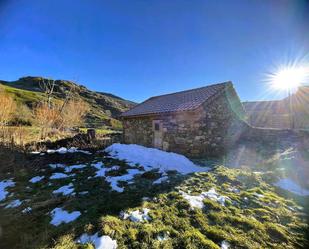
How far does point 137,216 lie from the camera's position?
14.0 ft

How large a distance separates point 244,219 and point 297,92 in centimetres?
2838

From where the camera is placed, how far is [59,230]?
12.5ft

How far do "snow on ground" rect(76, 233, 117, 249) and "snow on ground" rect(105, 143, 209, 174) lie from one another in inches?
182

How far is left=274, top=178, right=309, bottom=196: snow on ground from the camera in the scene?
21.5 ft

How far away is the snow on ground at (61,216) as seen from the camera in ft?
13.8

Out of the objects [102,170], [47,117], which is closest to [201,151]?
[102,170]

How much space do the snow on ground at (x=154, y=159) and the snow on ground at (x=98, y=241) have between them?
15.1 ft

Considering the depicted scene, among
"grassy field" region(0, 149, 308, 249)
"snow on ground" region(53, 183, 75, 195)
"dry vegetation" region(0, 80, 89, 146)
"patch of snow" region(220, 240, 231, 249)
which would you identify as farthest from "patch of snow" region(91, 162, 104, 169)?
"patch of snow" region(220, 240, 231, 249)

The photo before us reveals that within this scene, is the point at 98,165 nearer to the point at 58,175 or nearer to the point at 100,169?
the point at 100,169

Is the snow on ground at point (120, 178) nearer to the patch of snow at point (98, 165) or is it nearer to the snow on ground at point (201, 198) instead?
the patch of snow at point (98, 165)

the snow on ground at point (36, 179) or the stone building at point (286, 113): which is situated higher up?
the stone building at point (286, 113)

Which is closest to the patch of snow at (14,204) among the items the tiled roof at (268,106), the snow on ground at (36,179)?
the snow on ground at (36,179)

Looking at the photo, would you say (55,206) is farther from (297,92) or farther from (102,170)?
(297,92)

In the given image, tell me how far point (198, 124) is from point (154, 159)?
3560 mm
